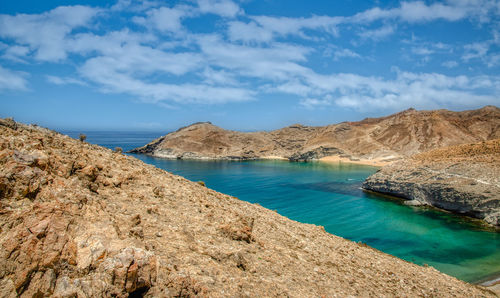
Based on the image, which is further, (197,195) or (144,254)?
(197,195)

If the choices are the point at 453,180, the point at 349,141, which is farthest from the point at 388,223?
the point at 349,141

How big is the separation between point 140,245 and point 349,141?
100 metres

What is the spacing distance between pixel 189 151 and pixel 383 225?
7249 cm

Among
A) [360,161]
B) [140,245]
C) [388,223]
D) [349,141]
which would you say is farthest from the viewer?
[349,141]

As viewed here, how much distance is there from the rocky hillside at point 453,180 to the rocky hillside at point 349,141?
4485 cm

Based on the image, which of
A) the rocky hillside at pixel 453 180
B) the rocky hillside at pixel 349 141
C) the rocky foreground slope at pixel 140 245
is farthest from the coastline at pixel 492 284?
the rocky hillside at pixel 349 141

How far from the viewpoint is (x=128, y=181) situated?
31.7 feet

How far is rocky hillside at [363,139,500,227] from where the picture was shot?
27.0 meters

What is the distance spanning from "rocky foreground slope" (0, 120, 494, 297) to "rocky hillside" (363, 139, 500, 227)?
66.0 ft

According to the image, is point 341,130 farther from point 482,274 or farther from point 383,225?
point 482,274

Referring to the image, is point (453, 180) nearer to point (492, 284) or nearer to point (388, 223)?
point (388, 223)

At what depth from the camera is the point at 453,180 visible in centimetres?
3002

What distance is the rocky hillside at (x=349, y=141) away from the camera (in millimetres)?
83875

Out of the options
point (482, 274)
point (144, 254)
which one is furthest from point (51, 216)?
point (482, 274)
